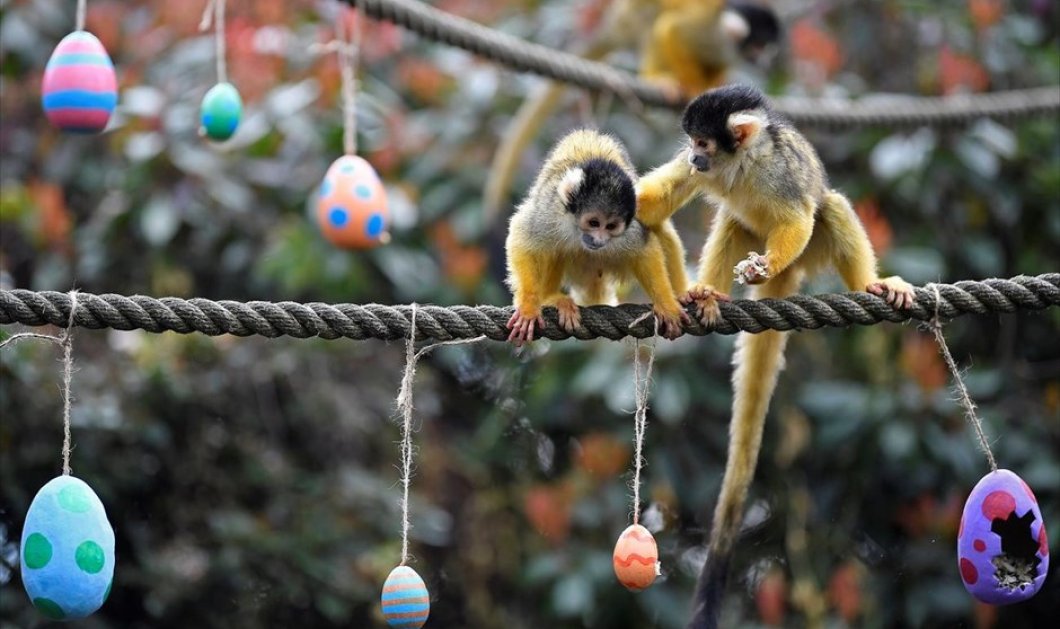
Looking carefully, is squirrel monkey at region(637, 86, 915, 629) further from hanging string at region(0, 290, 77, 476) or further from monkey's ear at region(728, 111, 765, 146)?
hanging string at region(0, 290, 77, 476)

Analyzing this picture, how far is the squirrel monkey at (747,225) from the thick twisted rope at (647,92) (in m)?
1.21

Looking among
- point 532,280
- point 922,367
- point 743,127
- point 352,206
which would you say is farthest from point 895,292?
point 922,367

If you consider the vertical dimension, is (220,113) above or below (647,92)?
below

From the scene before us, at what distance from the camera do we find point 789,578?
4609 mm

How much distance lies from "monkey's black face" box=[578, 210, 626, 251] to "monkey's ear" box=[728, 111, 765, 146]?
0.30 metres

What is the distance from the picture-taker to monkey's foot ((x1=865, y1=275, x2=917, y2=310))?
247 cm

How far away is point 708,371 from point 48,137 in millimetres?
2757

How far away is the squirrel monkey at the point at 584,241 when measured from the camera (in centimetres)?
251

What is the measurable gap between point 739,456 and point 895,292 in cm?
49

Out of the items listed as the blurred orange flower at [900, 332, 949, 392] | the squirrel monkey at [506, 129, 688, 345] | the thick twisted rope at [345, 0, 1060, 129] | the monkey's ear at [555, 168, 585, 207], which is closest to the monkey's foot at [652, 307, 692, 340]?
the squirrel monkey at [506, 129, 688, 345]

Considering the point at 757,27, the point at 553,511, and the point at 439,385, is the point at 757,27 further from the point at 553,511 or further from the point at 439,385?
the point at 553,511

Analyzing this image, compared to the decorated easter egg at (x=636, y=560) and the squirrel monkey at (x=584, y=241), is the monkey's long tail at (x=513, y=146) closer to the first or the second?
the squirrel monkey at (x=584, y=241)

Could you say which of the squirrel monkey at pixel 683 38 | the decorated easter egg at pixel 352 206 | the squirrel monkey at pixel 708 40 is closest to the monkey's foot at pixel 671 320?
the decorated easter egg at pixel 352 206

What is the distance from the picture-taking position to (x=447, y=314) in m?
2.31
